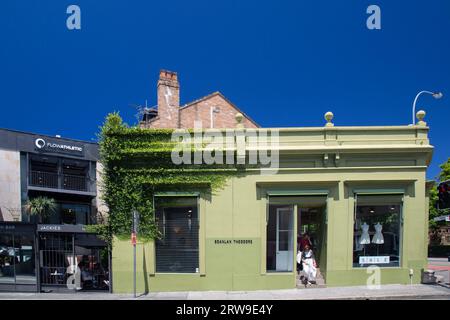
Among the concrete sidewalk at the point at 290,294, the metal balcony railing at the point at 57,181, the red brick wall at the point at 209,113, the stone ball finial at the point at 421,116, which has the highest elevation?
the red brick wall at the point at 209,113

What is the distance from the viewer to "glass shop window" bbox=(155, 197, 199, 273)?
1098 centimetres

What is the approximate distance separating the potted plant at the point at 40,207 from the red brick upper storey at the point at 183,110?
416 inches

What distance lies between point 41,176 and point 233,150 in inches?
808

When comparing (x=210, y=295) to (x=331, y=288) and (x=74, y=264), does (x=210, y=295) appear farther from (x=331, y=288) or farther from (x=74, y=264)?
(x=74, y=264)

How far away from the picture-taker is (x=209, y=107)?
69.8ft

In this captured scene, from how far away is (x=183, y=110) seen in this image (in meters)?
19.9

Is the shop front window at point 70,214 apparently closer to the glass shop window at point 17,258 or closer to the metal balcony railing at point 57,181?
the metal balcony railing at point 57,181

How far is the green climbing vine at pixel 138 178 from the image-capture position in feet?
36.0

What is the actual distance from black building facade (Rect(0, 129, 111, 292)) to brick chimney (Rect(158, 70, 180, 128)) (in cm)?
749

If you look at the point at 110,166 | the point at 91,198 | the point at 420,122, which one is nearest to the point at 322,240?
the point at 420,122

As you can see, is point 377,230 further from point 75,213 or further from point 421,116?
point 75,213

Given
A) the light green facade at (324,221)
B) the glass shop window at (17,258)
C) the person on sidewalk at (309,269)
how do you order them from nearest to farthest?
the light green facade at (324,221)
the person on sidewalk at (309,269)
the glass shop window at (17,258)

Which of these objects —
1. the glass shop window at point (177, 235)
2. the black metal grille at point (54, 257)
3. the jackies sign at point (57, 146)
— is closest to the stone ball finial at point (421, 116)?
the glass shop window at point (177, 235)
